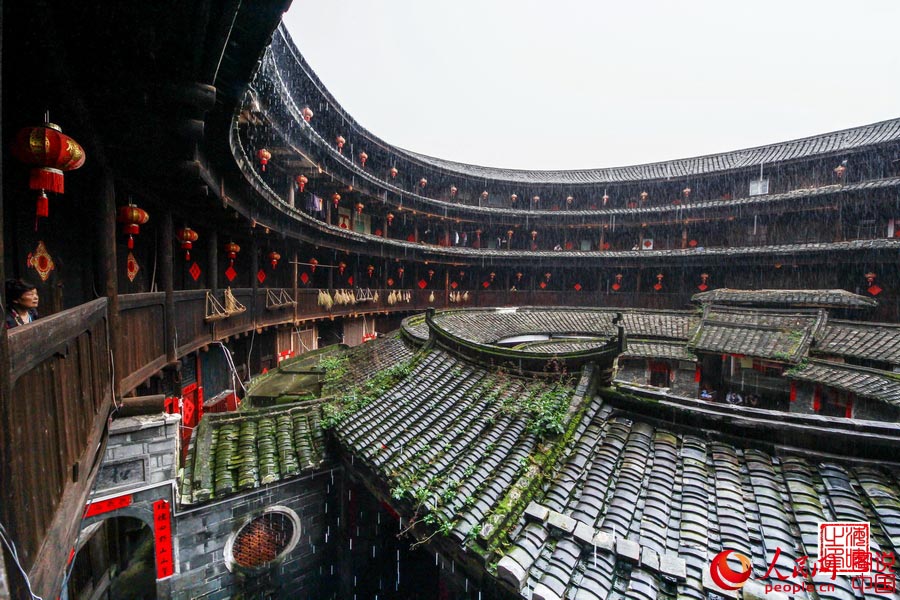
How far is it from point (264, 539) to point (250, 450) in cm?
161

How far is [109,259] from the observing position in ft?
14.6

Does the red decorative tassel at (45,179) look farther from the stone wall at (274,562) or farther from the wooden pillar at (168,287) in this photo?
the stone wall at (274,562)

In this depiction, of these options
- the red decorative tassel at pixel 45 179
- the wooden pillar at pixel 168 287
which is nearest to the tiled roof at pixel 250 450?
the wooden pillar at pixel 168 287

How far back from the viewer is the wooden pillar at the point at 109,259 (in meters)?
4.39

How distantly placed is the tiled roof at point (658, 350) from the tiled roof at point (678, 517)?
11.6 meters

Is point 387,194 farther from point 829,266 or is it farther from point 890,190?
point 890,190

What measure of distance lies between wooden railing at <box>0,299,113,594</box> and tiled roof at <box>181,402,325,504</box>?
128 inches

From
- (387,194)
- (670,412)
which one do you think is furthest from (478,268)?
(670,412)

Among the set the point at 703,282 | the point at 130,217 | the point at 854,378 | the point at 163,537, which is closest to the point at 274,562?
the point at 163,537

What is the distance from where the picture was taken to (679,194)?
25891 millimetres

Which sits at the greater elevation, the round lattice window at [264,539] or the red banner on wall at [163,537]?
the red banner on wall at [163,537]

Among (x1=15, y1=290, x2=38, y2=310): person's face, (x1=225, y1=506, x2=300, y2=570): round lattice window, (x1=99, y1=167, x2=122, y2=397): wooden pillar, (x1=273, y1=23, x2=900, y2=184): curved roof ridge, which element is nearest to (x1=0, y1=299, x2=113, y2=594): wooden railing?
(x1=15, y1=290, x2=38, y2=310): person's face

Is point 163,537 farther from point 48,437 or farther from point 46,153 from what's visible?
point 46,153

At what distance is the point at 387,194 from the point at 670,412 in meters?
18.8
